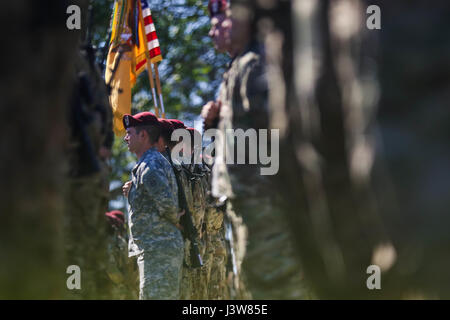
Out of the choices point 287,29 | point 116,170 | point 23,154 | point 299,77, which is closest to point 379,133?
point 299,77

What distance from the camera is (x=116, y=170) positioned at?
14961 millimetres

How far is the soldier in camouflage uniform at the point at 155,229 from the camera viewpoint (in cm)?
533

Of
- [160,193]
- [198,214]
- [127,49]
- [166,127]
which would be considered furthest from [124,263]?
[127,49]

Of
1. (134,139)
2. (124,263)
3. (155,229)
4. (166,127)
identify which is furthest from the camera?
(124,263)

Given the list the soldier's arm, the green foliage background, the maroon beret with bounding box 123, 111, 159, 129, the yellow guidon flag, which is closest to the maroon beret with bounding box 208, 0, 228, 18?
the soldier's arm

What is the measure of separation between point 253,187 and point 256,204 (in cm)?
11

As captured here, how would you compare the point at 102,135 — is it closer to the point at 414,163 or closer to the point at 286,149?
the point at 286,149

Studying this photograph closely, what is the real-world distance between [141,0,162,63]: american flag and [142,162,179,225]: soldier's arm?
8.34ft

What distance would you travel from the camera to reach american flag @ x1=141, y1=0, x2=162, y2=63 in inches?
299

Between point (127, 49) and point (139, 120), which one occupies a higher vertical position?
point (127, 49)

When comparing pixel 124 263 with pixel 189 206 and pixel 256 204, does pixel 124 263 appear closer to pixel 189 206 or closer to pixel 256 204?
pixel 189 206

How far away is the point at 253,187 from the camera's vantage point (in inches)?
146

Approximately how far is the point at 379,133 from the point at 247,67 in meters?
1.68

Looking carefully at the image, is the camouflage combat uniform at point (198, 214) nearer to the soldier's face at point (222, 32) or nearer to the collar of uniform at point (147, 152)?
the collar of uniform at point (147, 152)
